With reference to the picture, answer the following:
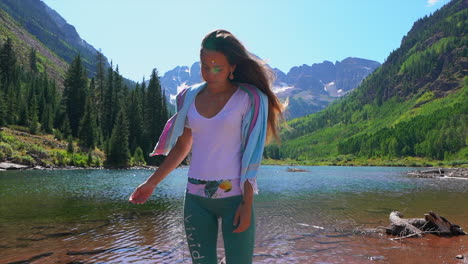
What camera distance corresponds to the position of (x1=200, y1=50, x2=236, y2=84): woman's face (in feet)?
9.62

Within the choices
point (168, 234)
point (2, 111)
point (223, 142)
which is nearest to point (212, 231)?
point (223, 142)

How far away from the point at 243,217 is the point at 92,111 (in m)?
81.3

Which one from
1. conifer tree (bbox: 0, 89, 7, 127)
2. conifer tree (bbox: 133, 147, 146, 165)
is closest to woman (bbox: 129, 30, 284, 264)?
conifer tree (bbox: 0, 89, 7, 127)

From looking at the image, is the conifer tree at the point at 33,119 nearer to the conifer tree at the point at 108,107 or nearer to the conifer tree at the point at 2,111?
the conifer tree at the point at 2,111

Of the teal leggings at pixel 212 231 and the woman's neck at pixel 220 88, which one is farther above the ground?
the woman's neck at pixel 220 88

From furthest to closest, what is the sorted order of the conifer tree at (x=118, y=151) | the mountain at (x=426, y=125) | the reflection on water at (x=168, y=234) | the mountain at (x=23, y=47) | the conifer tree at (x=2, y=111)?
the mountain at (x=23, y=47) → the mountain at (x=426, y=125) → the conifer tree at (x=118, y=151) → the conifer tree at (x=2, y=111) → the reflection on water at (x=168, y=234)

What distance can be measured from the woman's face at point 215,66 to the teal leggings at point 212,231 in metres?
1.00

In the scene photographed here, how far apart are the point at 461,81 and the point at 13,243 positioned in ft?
681

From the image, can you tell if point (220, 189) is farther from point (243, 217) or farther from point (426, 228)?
point (426, 228)

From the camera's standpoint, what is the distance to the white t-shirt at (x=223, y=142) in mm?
2730

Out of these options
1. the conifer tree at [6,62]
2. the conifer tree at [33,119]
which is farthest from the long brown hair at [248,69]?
the conifer tree at [6,62]

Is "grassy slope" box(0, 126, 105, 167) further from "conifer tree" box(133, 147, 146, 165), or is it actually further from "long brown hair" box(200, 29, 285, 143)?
"long brown hair" box(200, 29, 285, 143)

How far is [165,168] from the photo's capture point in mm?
3152

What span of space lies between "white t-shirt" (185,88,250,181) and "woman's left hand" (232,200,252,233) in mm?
239
